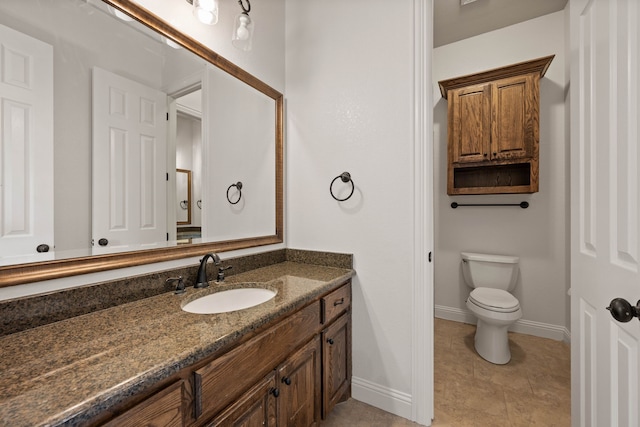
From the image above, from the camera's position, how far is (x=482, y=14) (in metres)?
2.32

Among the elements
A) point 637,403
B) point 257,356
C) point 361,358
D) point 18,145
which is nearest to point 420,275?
point 361,358

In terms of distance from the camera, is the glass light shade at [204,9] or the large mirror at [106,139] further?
the glass light shade at [204,9]

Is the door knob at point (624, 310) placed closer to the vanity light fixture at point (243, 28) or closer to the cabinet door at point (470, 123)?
the vanity light fixture at point (243, 28)

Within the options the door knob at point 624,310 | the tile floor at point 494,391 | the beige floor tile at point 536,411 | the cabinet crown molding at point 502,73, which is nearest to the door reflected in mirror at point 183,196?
the tile floor at point 494,391

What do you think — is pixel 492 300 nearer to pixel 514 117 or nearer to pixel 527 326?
pixel 527 326

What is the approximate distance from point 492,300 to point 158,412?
221cm

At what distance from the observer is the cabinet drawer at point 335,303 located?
1319 mm

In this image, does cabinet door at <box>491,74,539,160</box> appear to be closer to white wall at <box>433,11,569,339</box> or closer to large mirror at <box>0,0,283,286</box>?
white wall at <box>433,11,569,339</box>

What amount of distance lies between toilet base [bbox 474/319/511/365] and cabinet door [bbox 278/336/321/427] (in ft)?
4.91

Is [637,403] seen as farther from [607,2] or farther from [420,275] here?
[607,2]

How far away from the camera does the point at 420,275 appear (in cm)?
144

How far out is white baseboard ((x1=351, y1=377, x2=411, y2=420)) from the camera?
59.1 inches

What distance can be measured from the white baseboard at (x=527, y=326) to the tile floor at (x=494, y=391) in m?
0.09

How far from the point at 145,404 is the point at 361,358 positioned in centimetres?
129
